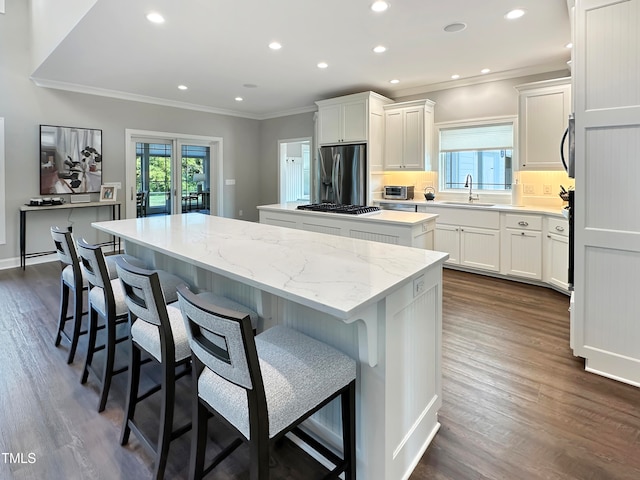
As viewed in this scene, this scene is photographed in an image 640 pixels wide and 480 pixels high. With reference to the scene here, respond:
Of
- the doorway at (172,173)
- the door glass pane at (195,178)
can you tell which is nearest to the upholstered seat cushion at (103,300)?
the doorway at (172,173)

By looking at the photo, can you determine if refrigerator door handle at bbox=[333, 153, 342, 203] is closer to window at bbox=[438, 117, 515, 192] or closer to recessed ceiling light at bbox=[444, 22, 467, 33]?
window at bbox=[438, 117, 515, 192]

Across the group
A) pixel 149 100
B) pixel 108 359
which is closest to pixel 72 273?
pixel 108 359

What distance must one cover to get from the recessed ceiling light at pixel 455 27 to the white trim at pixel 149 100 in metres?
3.70

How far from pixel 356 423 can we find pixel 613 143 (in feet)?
7.33

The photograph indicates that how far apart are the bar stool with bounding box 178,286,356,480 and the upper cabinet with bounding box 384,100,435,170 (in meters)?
4.61

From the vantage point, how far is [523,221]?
4.33 m

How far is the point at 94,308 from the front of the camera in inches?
89.2

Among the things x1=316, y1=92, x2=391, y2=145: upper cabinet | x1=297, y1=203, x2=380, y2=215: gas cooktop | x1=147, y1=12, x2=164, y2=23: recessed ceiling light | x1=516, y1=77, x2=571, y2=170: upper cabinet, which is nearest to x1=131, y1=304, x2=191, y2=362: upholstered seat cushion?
x1=297, y1=203, x2=380, y2=215: gas cooktop

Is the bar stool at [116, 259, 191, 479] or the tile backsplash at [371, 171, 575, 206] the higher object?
the tile backsplash at [371, 171, 575, 206]

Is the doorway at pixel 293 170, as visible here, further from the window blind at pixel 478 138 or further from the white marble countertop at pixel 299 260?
the white marble countertop at pixel 299 260

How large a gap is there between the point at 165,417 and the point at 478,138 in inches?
208

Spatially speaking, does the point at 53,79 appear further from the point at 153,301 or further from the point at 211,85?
the point at 153,301

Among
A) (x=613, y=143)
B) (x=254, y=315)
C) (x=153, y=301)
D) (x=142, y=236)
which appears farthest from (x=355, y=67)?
(x=153, y=301)

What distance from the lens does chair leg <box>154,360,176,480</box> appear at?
1.49 meters
